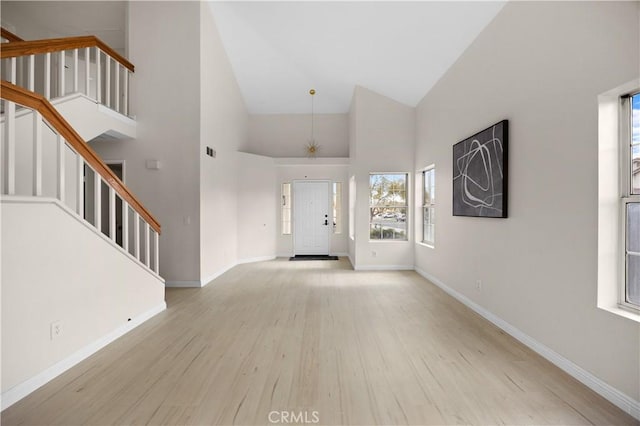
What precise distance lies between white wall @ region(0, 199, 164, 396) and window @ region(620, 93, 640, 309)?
153 inches

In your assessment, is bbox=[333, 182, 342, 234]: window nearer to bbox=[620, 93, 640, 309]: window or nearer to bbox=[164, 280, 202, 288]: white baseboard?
bbox=[164, 280, 202, 288]: white baseboard

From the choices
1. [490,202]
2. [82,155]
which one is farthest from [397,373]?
[82,155]

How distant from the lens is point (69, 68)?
5879mm

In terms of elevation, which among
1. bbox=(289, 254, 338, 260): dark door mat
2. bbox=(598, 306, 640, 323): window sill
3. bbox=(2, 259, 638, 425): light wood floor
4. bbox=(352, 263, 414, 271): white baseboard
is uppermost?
bbox=(598, 306, 640, 323): window sill

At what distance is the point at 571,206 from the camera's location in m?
2.32

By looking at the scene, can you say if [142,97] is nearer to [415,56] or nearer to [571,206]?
[415,56]

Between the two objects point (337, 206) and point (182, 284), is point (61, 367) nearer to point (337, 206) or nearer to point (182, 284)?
point (182, 284)

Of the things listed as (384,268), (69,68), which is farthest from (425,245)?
(69,68)

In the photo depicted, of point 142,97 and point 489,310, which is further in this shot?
point 142,97

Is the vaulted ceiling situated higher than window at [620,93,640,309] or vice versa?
the vaulted ceiling

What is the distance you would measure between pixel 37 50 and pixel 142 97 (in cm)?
155

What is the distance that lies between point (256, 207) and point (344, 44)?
13.4 feet

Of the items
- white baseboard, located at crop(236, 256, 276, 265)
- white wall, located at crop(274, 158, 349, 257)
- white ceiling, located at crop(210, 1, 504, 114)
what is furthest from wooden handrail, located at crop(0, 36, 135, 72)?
white wall, located at crop(274, 158, 349, 257)

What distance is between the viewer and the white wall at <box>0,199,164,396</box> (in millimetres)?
1993
